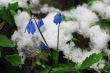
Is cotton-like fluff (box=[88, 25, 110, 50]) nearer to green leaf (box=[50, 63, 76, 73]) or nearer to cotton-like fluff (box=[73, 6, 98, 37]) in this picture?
cotton-like fluff (box=[73, 6, 98, 37])

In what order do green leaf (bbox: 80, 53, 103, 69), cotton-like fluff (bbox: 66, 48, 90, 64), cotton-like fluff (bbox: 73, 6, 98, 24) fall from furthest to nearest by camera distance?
cotton-like fluff (bbox: 73, 6, 98, 24) → cotton-like fluff (bbox: 66, 48, 90, 64) → green leaf (bbox: 80, 53, 103, 69)

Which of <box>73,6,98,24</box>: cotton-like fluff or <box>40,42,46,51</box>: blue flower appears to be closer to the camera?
<box>40,42,46,51</box>: blue flower

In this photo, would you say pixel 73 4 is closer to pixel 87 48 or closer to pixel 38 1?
pixel 38 1

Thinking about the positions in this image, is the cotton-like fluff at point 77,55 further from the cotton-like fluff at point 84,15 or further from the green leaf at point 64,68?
the cotton-like fluff at point 84,15

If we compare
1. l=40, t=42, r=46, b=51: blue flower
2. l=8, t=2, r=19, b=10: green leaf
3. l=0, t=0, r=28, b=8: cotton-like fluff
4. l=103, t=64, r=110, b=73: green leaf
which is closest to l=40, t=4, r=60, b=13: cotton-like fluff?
l=0, t=0, r=28, b=8: cotton-like fluff

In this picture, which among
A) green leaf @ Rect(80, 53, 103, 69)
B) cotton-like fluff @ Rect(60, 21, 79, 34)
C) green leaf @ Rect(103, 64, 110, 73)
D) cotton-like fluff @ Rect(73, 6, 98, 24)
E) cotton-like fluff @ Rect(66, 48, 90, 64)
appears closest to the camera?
green leaf @ Rect(80, 53, 103, 69)

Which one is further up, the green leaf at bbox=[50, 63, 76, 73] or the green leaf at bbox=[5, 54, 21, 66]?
the green leaf at bbox=[5, 54, 21, 66]
